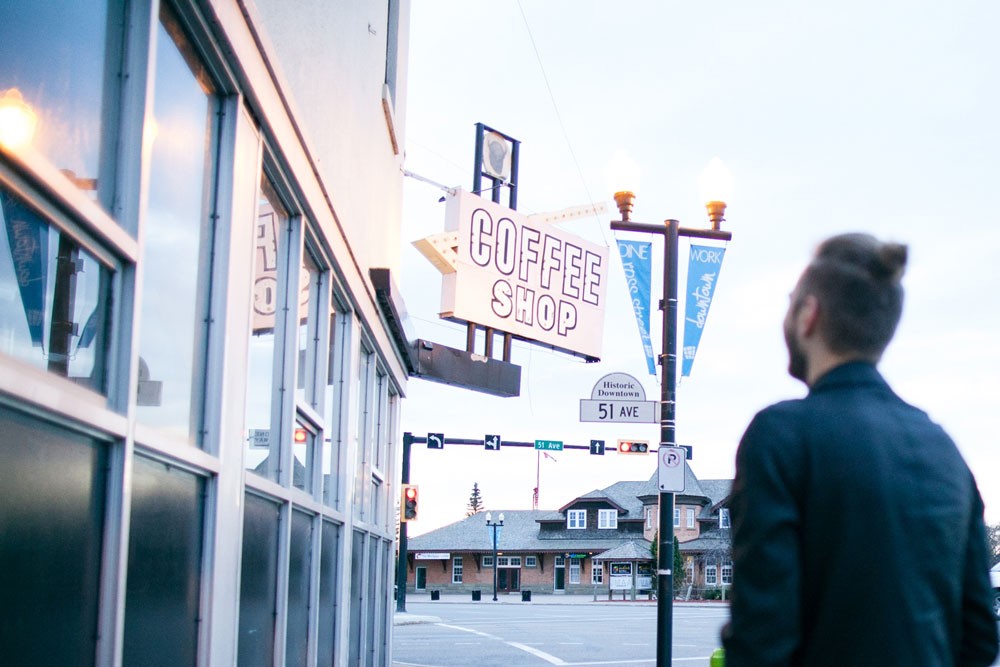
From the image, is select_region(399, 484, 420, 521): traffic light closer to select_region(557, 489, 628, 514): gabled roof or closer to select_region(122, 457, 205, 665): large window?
select_region(122, 457, 205, 665): large window

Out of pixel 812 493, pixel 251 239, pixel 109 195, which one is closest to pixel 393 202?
pixel 251 239

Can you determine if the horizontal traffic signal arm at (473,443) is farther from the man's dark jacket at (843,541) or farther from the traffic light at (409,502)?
the man's dark jacket at (843,541)

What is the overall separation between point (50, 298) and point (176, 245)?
1002 millimetres

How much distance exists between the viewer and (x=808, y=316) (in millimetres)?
2262

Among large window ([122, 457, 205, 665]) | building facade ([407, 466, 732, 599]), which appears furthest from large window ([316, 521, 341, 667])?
building facade ([407, 466, 732, 599])

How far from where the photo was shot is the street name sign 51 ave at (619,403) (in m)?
12.0

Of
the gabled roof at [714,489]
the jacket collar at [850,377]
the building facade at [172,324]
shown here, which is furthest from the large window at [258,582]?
the gabled roof at [714,489]

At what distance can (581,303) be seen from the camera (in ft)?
48.6

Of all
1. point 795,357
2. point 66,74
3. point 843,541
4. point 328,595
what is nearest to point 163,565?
point 66,74

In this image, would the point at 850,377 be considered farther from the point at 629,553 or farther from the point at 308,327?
the point at 629,553

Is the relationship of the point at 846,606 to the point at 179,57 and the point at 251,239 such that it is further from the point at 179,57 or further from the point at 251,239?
the point at 251,239

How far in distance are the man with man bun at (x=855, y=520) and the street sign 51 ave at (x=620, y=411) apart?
9.79m

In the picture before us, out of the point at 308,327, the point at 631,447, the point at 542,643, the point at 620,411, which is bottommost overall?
the point at 542,643

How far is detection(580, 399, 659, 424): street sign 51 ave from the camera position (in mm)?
12000
